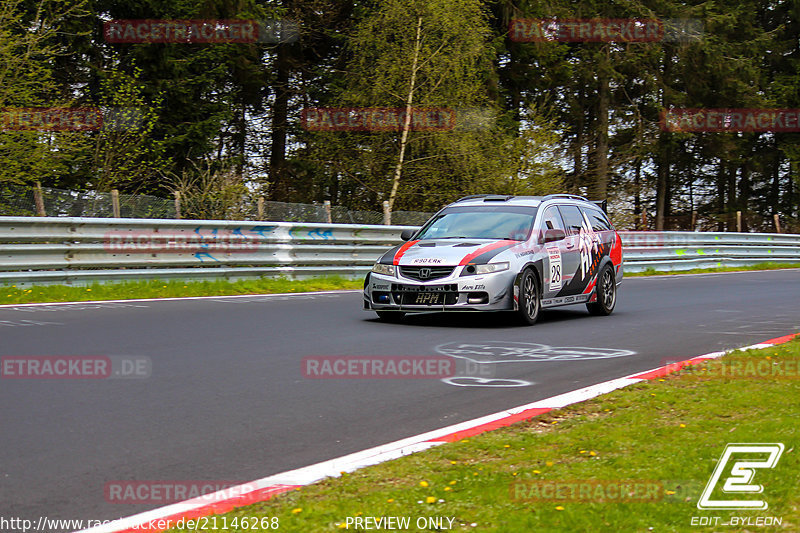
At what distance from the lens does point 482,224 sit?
1311cm

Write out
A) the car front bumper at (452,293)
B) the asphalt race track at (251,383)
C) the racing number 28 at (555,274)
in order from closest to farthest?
the asphalt race track at (251,383), the car front bumper at (452,293), the racing number 28 at (555,274)

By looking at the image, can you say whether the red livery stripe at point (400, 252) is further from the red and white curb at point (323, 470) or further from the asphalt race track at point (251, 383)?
the red and white curb at point (323, 470)

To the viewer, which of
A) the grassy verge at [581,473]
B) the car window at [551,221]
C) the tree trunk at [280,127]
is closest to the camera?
the grassy verge at [581,473]

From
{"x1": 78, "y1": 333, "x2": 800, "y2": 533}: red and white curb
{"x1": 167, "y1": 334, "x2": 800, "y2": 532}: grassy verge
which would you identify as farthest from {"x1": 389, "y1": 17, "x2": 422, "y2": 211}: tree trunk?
{"x1": 167, "y1": 334, "x2": 800, "y2": 532}: grassy verge

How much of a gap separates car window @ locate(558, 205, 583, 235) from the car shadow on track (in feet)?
3.93

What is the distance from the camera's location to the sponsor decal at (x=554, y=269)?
1280cm

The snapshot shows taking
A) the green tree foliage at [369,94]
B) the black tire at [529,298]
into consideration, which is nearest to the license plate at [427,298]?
the black tire at [529,298]

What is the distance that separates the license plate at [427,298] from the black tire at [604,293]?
3.12 m

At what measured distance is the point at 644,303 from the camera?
637 inches

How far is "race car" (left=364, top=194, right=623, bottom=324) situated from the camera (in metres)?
11.8

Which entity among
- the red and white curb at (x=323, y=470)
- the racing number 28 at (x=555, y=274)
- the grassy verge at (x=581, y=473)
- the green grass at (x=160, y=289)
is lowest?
the red and white curb at (x=323, y=470)

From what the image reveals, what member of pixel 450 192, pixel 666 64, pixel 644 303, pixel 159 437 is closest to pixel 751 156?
pixel 666 64

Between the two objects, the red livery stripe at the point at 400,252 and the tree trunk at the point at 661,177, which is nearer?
the red livery stripe at the point at 400,252

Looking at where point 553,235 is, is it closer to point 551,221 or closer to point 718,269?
point 551,221
